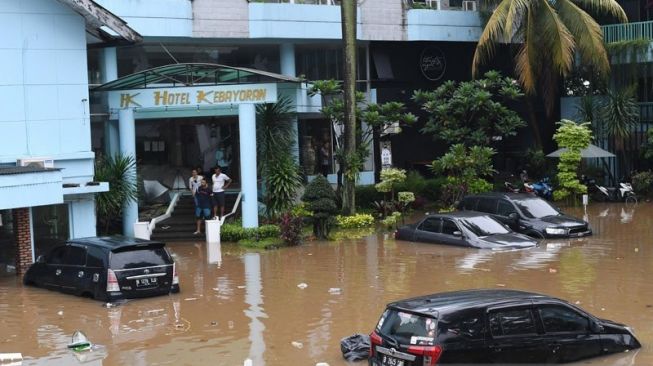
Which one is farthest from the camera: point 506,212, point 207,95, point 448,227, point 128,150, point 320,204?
point 128,150

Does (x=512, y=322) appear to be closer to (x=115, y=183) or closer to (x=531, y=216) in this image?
(x=531, y=216)

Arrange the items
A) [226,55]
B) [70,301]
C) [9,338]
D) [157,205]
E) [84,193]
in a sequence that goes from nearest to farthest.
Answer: [9,338] < [70,301] < [84,193] < [157,205] < [226,55]

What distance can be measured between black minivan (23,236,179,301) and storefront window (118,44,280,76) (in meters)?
15.6

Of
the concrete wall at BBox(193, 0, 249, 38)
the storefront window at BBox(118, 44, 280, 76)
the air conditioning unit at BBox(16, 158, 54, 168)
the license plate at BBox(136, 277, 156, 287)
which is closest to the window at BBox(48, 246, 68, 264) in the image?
the license plate at BBox(136, 277, 156, 287)

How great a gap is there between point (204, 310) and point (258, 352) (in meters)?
3.60

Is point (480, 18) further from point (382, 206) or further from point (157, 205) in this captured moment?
point (157, 205)

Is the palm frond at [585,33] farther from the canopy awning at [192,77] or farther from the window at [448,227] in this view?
the window at [448,227]

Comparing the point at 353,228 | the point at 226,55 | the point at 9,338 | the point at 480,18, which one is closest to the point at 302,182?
the point at 353,228

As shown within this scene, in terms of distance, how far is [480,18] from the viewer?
37.4 m

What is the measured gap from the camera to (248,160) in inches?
1080

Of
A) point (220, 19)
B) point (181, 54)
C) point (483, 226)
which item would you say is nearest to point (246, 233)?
point (483, 226)

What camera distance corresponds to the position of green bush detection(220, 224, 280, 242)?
26750mm

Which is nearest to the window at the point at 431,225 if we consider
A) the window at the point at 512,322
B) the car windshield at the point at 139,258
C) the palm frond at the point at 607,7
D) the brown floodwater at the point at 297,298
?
the brown floodwater at the point at 297,298

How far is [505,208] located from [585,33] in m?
11.6
